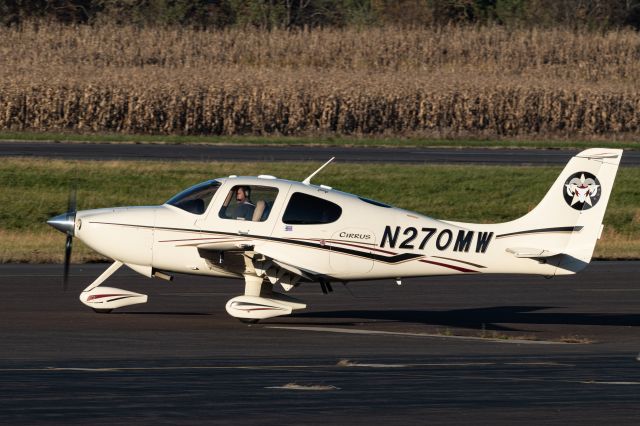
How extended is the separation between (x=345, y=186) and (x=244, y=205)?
54.2 ft

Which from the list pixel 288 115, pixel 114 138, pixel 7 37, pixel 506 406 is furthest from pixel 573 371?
pixel 7 37

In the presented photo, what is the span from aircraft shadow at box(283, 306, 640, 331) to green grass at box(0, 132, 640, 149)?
80.9ft

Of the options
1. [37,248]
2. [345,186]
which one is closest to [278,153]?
[345,186]

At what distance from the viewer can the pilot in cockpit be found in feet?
55.8

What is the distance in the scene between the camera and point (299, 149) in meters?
40.7

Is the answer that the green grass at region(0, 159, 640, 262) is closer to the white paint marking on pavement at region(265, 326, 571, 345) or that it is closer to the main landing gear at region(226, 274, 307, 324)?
the main landing gear at region(226, 274, 307, 324)

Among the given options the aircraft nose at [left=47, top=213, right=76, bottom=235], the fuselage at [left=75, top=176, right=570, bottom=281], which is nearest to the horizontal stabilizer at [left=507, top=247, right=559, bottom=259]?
the fuselage at [left=75, top=176, right=570, bottom=281]

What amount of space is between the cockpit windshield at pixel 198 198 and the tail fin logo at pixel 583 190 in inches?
192

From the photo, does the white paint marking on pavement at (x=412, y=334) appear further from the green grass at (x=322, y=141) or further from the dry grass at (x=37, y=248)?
the green grass at (x=322, y=141)

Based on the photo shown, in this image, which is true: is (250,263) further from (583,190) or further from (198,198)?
(583,190)

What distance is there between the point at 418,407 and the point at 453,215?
851 inches

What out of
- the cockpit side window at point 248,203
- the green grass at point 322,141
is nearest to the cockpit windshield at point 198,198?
the cockpit side window at point 248,203

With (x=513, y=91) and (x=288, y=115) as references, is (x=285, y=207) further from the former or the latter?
(x=513, y=91)

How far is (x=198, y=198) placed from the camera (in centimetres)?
1717
